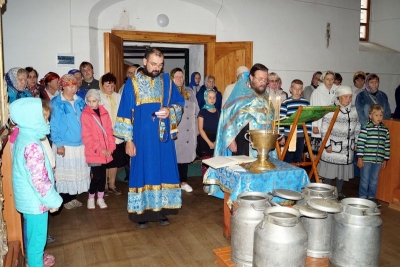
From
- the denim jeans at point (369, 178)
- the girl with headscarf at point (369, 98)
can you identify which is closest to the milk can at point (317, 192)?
the denim jeans at point (369, 178)

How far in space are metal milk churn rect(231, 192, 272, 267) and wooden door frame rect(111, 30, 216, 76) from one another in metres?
5.36

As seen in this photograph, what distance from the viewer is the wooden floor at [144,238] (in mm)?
3084

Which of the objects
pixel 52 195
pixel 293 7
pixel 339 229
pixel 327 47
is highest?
pixel 293 7

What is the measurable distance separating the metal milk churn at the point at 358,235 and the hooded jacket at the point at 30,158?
6.12 ft

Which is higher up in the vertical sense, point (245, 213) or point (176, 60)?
point (176, 60)

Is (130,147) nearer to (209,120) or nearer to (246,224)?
(246,224)

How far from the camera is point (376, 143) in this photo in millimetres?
4332

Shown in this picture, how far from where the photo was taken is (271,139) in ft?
9.48

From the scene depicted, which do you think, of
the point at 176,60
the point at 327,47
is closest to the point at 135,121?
the point at 327,47

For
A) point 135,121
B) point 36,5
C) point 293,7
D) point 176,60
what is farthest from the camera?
point 176,60

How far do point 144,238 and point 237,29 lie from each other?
5.43 metres

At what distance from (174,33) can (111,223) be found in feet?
15.2

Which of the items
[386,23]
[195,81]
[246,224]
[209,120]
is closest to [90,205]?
[209,120]

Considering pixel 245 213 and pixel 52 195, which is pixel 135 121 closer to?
pixel 52 195
